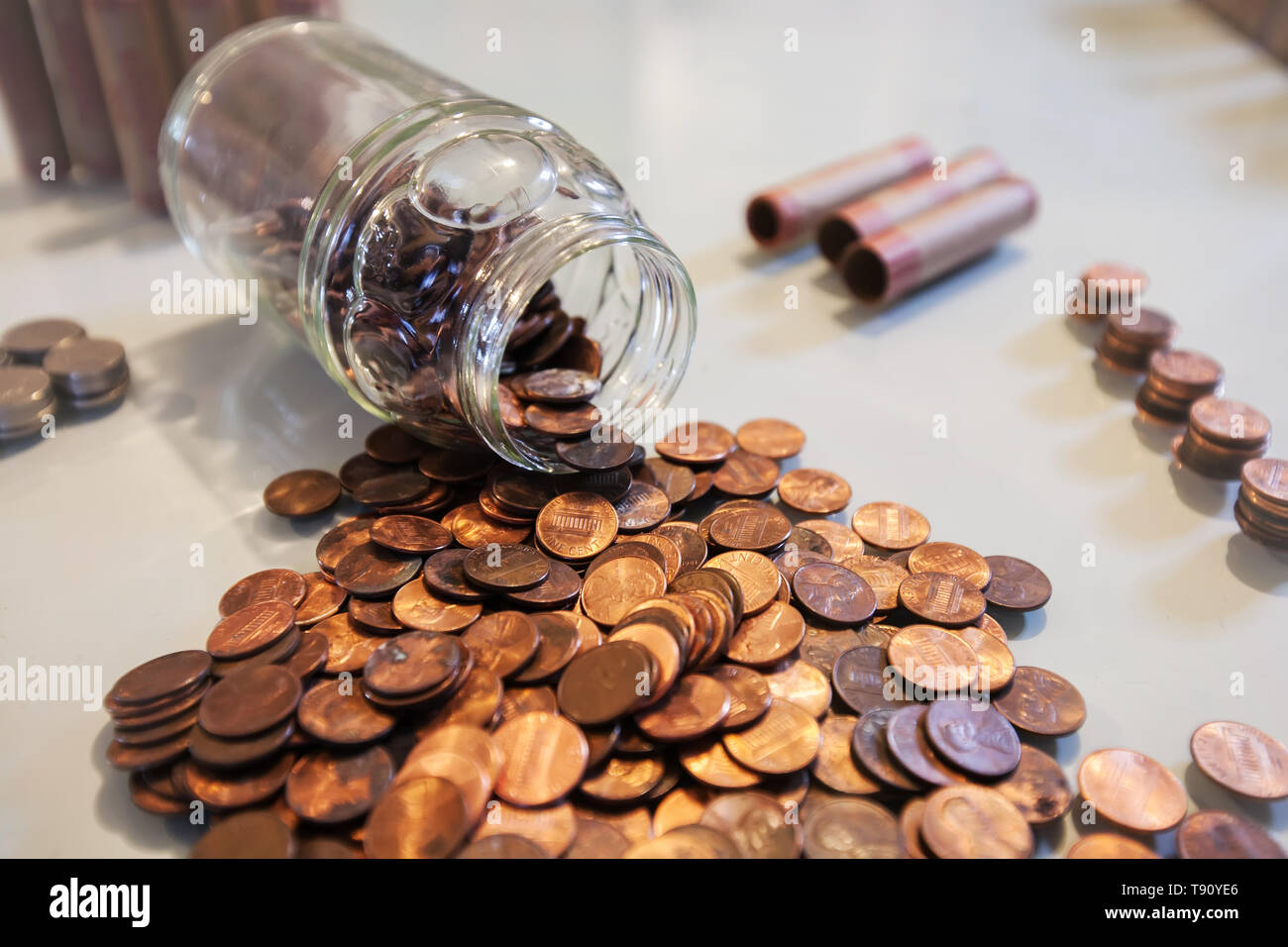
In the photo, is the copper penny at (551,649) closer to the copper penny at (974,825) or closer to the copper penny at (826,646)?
the copper penny at (826,646)

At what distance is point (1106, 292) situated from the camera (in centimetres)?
211

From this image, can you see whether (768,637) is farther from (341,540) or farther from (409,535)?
(341,540)

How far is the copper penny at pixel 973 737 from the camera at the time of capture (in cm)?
125

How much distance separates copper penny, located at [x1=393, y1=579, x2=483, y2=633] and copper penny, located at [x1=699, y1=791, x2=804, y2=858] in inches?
16.6

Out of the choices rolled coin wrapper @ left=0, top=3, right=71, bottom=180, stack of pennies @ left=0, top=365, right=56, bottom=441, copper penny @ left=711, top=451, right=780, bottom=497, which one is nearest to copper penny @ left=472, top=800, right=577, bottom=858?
copper penny @ left=711, top=451, right=780, bottom=497

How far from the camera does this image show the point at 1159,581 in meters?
1.59

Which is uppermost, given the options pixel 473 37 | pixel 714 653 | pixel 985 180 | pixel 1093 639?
pixel 473 37

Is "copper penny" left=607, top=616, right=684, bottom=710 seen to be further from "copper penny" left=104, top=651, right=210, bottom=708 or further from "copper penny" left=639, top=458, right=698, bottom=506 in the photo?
"copper penny" left=104, top=651, right=210, bottom=708

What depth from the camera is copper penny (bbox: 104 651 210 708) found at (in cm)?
130

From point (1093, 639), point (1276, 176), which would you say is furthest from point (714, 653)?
point (1276, 176)

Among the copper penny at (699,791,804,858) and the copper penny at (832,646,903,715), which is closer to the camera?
the copper penny at (699,791,804,858)

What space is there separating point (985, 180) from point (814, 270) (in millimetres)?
480

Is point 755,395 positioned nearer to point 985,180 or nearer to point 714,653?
point 714,653

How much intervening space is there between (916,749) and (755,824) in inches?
9.0
